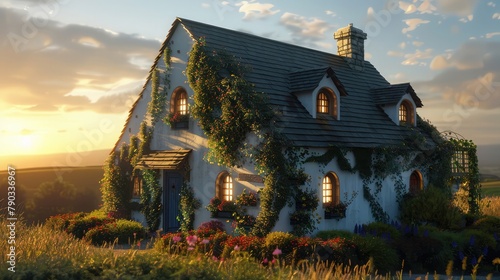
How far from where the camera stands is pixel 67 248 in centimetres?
1065

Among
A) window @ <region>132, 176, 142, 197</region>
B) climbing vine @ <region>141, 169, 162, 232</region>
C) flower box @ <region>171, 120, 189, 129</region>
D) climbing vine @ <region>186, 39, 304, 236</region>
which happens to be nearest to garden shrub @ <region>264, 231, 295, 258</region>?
climbing vine @ <region>186, 39, 304, 236</region>

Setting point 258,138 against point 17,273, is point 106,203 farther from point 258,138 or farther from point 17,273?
point 17,273

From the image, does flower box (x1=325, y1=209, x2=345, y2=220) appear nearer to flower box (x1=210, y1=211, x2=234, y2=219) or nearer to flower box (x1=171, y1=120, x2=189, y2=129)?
flower box (x1=210, y1=211, x2=234, y2=219)

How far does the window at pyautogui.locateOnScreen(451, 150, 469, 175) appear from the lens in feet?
76.0

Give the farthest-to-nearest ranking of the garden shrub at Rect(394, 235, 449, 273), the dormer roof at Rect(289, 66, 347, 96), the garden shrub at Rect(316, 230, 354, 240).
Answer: the dormer roof at Rect(289, 66, 347, 96), the garden shrub at Rect(316, 230, 354, 240), the garden shrub at Rect(394, 235, 449, 273)

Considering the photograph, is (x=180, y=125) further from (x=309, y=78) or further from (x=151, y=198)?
(x=309, y=78)

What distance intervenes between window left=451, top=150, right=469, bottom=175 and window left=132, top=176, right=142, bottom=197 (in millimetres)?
13946

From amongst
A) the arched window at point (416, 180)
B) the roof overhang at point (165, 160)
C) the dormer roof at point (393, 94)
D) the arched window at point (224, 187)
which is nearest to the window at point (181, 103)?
the roof overhang at point (165, 160)

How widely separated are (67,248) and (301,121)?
9271mm

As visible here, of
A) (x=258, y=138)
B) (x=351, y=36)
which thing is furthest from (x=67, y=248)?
(x=351, y=36)

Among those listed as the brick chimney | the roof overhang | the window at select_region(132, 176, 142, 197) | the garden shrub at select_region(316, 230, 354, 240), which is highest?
the brick chimney

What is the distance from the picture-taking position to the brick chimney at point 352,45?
25750 mm

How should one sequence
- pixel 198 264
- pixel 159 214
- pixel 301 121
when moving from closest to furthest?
pixel 198 264 → pixel 301 121 → pixel 159 214

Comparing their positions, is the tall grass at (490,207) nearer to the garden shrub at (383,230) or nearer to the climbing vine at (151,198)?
the garden shrub at (383,230)
